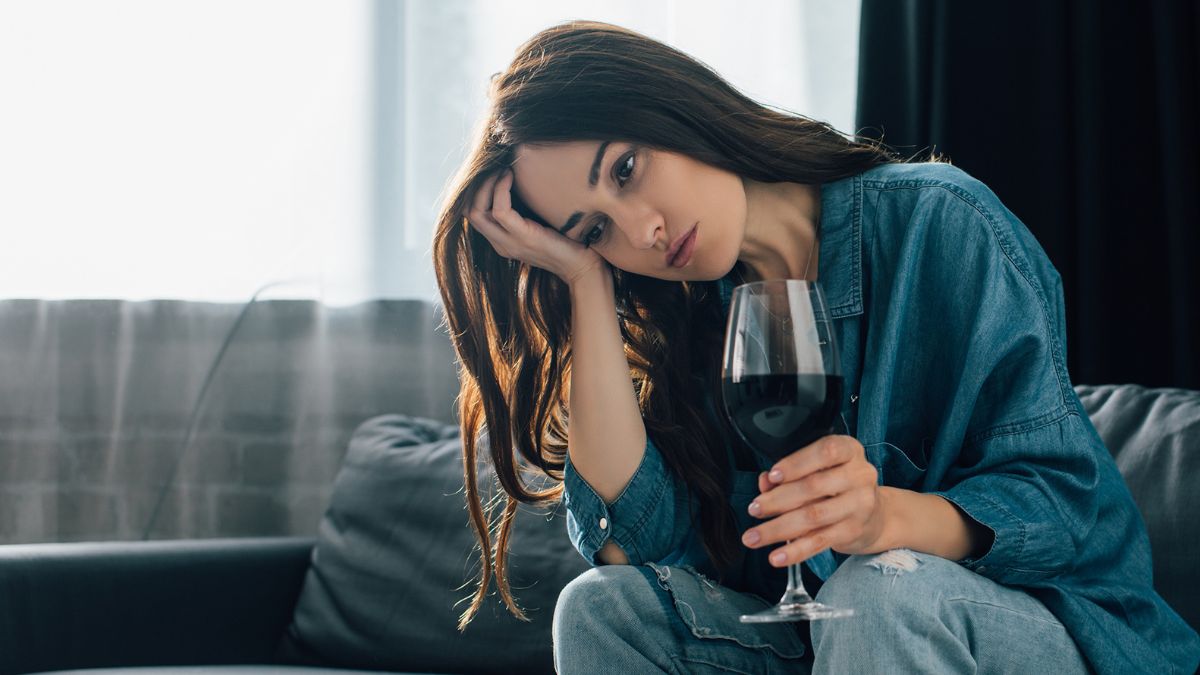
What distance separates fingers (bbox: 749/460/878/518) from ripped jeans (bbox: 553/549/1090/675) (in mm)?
101

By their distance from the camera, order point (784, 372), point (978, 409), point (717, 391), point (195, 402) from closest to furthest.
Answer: point (784, 372) < point (978, 409) < point (717, 391) < point (195, 402)

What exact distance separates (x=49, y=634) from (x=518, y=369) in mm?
920

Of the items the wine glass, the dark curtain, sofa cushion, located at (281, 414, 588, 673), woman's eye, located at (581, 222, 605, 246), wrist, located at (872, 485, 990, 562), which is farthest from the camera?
the dark curtain

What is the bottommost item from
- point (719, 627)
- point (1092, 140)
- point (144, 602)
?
point (144, 602)

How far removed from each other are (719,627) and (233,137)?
1651 millimetres

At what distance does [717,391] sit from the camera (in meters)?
1.41

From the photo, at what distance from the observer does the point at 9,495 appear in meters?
2.34

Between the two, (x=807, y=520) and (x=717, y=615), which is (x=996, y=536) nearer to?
(x=807, y=520)

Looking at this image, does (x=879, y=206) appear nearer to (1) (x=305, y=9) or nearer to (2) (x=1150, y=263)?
(2) (x=1150, y=263)

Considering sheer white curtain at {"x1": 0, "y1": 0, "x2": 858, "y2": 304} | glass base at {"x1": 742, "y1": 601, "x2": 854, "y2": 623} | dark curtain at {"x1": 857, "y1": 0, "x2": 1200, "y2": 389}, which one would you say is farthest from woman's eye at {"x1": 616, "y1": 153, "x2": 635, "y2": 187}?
sheer white curtain at {"x1": 0, "y1": 0, "x2": 858, "y2": 304}

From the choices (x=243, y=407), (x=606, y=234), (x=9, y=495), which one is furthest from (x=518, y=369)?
(x=9, y=495)

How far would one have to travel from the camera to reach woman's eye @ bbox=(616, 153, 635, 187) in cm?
121

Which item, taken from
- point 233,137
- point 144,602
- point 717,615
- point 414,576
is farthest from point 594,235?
point 233,137

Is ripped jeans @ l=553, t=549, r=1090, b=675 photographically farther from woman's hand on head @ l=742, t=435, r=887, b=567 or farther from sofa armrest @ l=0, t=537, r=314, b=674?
sofa armrest @ l=0, t=537, r=314, b=674
